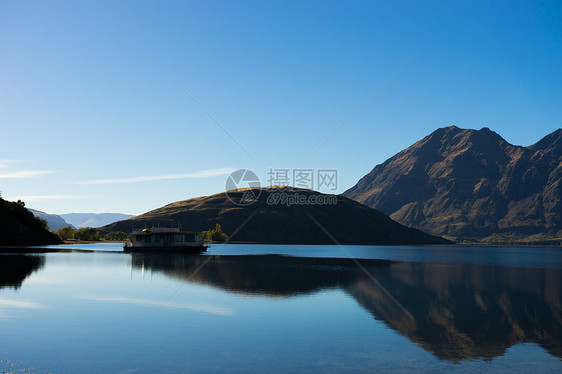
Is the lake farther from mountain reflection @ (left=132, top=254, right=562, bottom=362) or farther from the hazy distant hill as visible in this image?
the hazy distant hill

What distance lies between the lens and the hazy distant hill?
6634 inches

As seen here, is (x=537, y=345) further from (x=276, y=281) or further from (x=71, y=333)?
(x=276, y=281)

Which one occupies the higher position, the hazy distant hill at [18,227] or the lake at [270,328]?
the hazy distant hill at [18,227]

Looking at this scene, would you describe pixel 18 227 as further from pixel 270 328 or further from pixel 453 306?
pixel 453 306

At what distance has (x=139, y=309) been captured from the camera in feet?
125

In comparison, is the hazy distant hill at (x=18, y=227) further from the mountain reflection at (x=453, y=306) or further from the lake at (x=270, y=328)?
the mountain reflection at (x=453, y=306)

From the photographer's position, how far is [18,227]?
176500 mm

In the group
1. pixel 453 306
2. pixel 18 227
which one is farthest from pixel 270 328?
pixel 18 227

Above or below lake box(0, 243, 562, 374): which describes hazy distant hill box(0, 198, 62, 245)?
above

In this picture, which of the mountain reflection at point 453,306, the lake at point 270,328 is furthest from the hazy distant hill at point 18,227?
the mountain reflection at point 453,306

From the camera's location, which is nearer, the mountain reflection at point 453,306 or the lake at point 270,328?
the lake at point 270,328

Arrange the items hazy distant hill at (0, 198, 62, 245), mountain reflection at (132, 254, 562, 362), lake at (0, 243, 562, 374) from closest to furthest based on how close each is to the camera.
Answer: lake at (0, 243, 562, 374), mountain reflection at (132, 254, 562, 362), hazy distant hill at (0, 198, 62, 245)

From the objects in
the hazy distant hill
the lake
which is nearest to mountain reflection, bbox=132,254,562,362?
the lake

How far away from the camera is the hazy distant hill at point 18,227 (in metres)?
168
